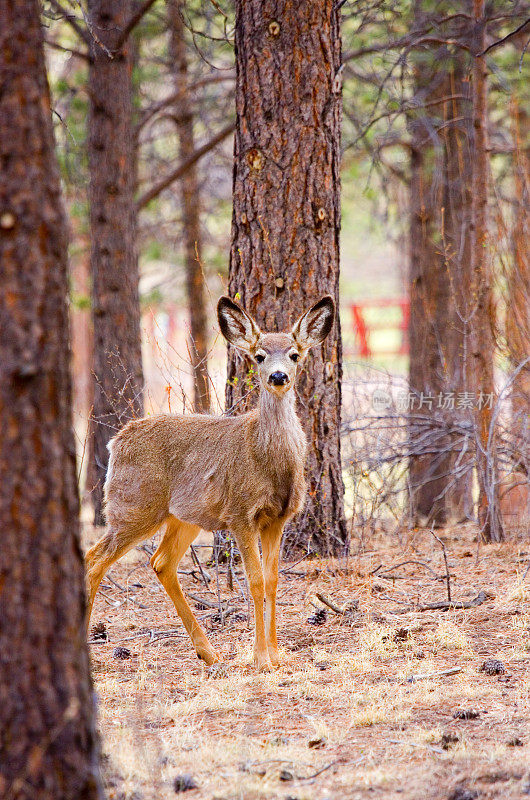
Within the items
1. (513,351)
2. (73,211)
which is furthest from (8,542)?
(73,211)

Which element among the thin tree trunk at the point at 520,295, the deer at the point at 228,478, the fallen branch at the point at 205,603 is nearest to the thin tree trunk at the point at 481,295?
the thin tree trunk at the point at 520,295

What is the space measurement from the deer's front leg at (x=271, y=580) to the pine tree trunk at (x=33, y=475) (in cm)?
298

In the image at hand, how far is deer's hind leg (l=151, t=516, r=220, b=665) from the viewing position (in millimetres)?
6621

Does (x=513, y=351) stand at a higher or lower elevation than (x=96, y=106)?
lower

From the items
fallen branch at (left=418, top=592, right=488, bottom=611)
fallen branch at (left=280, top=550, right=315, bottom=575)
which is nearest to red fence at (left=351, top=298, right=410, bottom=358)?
fallen branch at (left=280, top=550, right=315, bottom=575)

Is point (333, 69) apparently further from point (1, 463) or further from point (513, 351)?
point (1, 463)

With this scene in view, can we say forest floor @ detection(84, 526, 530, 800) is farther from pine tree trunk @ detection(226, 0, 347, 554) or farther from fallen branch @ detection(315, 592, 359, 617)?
pine tree trunk @ detection(226, 0, 347, 554)

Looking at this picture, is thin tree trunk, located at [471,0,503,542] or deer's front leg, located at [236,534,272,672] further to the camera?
thin tree trunk, located at [471,0,503,542]

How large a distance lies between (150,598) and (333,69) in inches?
202

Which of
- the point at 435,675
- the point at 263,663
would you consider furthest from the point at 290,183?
the point at 435,675

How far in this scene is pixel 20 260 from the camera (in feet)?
11.4

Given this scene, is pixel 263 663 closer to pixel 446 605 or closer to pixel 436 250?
pixel 446 605

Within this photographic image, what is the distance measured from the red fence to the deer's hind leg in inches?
186

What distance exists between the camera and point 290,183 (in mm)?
8781
